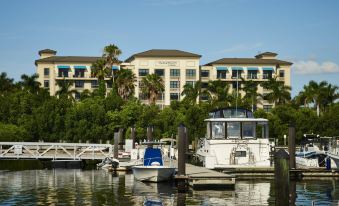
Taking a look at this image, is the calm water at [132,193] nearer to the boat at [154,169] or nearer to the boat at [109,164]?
the boat at [154,169]

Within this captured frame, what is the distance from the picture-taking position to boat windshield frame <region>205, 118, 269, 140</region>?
1850 inches

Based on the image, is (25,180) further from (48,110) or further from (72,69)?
(72,69)

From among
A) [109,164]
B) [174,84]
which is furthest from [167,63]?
[109,164]

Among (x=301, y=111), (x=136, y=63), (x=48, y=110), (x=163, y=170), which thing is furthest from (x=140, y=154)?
(x=136, y=63)

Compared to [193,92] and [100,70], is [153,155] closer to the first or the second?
[100,70]

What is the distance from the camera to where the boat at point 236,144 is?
46594 mm

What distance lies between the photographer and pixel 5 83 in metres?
125

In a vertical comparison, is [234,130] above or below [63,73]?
below

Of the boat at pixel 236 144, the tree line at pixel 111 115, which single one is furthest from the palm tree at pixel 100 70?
the boat at pixel 236 144

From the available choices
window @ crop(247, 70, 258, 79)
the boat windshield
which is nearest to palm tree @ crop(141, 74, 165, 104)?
window @ crop(247, 70, 258, 79)

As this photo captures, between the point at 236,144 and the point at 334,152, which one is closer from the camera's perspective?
the point at 236,144

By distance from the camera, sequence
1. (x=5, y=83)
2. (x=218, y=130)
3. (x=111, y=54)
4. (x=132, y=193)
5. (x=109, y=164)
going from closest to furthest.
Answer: (x=132, y=193), (x=218, y=130), (x=109, y=164), (x=111, y=54), (x=5, y=83)

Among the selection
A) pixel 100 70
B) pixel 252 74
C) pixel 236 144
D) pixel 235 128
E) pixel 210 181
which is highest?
pixel 252 74

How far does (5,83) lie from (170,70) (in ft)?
112
